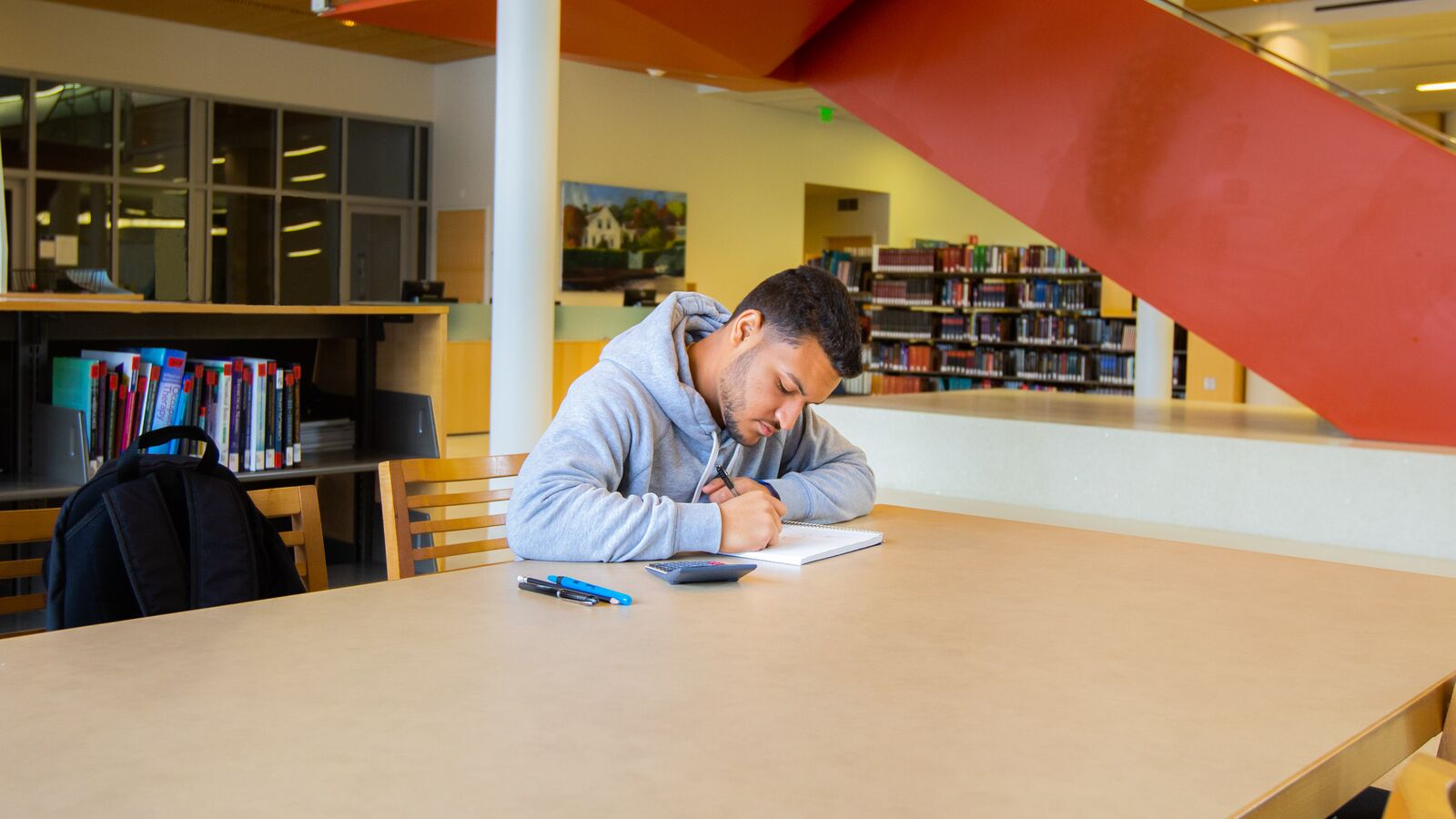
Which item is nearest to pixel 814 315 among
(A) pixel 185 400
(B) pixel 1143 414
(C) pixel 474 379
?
(A) pixel 185 400

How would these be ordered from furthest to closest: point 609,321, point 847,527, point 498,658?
point 609,321 < point 847,527 < point 498,658

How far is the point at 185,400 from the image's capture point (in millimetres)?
A: 3244

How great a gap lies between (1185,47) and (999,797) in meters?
3.55

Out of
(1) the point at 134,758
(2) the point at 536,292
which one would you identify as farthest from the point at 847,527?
(2) the point at 536,292

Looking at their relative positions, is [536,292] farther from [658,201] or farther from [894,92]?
[658,201]

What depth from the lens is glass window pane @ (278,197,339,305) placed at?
1161 cm

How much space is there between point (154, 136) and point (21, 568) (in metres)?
10.2

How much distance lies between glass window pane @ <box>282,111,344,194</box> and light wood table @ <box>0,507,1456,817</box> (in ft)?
35.6

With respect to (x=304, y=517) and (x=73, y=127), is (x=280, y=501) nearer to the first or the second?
(x=304, y=517)

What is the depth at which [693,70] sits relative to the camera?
18.1ft

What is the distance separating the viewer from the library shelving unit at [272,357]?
10.1ft

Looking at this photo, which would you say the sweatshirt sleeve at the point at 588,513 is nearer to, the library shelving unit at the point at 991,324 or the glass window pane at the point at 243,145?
the library shelving unit at the point at 991,324

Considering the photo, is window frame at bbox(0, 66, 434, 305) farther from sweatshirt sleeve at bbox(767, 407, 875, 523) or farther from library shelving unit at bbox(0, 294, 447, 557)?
sweatshirt sleeve at bbox(767, 407, 875, 523)

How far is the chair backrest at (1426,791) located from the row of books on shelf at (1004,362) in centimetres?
1046
